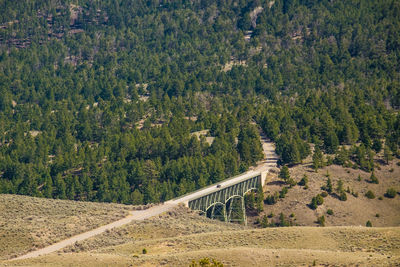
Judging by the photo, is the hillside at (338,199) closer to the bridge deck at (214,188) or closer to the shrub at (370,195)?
the shrub at (370,195)

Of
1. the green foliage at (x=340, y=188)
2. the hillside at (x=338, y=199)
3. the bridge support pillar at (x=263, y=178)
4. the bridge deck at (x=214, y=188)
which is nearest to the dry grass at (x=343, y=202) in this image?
the hillside at (x=338, y=199)

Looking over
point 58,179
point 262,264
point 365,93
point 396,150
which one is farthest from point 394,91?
point 262,264

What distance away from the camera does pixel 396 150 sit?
152 meters

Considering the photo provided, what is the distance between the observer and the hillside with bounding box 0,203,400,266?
67.1 meters

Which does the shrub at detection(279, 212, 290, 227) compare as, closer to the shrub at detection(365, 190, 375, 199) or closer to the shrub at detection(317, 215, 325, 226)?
the shrub at detection(317, 215, 325, 226)

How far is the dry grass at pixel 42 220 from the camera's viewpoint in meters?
84.4

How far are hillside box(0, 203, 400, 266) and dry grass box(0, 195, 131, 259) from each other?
5.28 meters

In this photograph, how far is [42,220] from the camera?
94.7m

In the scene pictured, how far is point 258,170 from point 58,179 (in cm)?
4205

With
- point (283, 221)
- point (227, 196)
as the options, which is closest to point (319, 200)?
point (283, 221)

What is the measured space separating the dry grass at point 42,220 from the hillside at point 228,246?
5.28 meters

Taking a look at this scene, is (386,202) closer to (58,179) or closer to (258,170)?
(258,170)

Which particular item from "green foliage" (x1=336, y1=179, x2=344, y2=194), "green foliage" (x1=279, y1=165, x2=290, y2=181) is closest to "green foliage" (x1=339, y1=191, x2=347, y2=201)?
"green foliage" (x1=336, y1=179, x2=344, y2=194)

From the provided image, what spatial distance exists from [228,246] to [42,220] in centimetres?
3141
